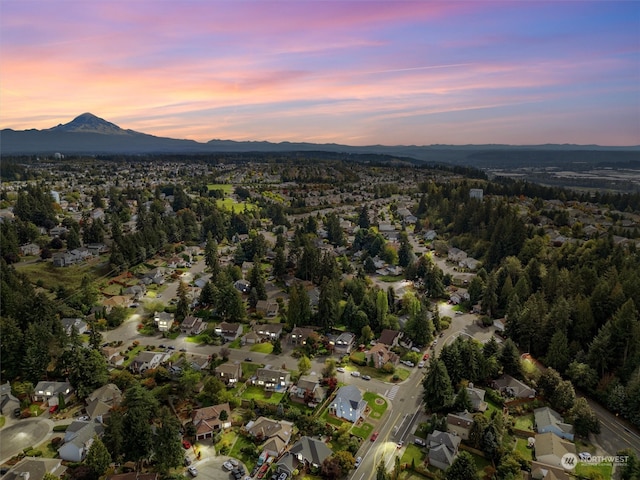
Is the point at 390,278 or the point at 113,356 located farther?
the point at 390,278

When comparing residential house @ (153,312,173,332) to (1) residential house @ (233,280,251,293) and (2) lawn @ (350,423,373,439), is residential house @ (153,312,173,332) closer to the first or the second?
(1) residential house @ (233,280,251,293)

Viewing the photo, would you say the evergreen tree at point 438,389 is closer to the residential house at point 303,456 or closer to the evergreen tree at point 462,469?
the evergreen tree at point 462,469

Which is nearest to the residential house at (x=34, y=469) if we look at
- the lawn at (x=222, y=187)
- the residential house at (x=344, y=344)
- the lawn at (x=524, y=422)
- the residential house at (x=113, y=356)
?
the residential house at (x=113, y=356)

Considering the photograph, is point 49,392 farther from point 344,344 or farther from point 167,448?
point 344,344

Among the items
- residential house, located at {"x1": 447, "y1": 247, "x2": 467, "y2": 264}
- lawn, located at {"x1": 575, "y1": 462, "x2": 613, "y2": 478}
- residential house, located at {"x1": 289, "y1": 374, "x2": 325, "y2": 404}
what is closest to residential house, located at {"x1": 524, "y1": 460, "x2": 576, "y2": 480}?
lawn, located at {"x1": 575, "y1": 462, "x2": 613, "y2": 478}

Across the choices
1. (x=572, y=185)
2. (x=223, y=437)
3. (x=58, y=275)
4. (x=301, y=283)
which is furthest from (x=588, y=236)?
(x=572, y=185)

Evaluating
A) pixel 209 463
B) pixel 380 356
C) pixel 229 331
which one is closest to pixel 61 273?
pixel 229 331

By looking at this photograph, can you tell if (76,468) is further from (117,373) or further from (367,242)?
(367,242)
